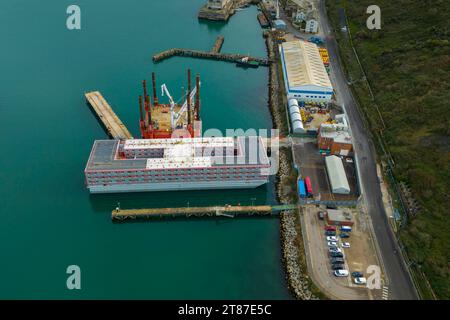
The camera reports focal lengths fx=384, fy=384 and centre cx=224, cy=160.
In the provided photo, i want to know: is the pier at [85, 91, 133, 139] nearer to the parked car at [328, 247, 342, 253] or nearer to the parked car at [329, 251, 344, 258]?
the parked car at [328, 247, 342, 253]

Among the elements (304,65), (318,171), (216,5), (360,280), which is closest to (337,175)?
(318,171)

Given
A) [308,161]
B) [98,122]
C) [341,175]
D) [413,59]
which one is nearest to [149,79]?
[98,122]

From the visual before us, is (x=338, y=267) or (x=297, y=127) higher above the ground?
(x=297, y=127)

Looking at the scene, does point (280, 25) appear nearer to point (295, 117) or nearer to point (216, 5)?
point (216, 5)

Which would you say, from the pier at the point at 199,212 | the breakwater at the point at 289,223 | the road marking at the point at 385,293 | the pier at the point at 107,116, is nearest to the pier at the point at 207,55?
the breakwater at the point at 289,223

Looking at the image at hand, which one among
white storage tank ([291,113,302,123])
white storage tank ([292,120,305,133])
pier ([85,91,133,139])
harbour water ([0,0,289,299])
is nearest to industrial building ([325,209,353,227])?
harbour water ([0,0,289,299])

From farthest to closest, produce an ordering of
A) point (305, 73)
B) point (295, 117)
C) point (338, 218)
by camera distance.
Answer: point (305, 73) → point (295, 117) → point (338, 218)

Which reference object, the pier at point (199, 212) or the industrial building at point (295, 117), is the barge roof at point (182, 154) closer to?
the pier at point (199, 212)

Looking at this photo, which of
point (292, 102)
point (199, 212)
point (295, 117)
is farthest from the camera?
point (292, 102)
